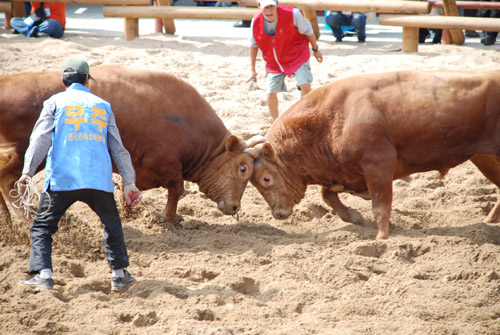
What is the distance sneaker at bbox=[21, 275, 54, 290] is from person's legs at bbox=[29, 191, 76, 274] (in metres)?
0.06

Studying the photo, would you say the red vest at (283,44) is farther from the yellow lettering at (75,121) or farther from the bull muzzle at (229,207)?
the yellow lettering at (75,121)

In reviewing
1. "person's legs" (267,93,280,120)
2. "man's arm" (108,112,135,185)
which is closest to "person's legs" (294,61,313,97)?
"person's legs" (267,93,280,120)

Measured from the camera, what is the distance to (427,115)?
6.17 meters

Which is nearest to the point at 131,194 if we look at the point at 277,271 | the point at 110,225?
the point at 110,225

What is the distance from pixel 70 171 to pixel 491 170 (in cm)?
422

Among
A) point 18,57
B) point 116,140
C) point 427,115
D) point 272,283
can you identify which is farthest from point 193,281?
point 18,57

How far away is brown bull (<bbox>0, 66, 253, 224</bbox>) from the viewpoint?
611cm

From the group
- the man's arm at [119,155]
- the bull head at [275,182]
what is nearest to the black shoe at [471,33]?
the bull head at [275,182]

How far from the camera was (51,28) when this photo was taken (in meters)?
11.4

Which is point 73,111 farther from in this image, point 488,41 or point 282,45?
point 488,41

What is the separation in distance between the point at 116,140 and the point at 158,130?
4.45 ft

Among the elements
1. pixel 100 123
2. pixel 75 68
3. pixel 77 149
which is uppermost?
pixel 75 68

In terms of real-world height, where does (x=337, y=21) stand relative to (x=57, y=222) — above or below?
above

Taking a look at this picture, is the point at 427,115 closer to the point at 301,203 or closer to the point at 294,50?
the point at 301,203
